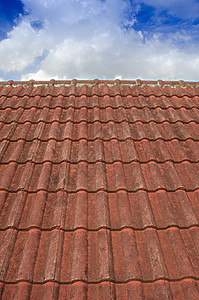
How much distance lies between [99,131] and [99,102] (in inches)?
40.0

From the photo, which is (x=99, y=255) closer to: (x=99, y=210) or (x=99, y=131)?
(x=99, y=210)

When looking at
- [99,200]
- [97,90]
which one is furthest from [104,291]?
[97,90]

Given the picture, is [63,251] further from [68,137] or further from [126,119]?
[126,119]

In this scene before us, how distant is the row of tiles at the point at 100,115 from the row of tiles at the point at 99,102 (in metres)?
0.12

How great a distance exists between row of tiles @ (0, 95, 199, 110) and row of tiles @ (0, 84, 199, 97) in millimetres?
165

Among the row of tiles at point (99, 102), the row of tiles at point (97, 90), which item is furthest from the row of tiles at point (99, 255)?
the row of tiles at point (97, 90)

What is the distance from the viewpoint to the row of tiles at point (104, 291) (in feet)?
5.01

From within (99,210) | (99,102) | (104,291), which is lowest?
(104,291)

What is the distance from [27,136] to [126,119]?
5.06ft

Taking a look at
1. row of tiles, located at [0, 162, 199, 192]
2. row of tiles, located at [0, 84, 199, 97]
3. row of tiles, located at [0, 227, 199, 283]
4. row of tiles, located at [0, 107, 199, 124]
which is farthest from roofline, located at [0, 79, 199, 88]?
row of tiles, located at [0, 227, 199, 283]

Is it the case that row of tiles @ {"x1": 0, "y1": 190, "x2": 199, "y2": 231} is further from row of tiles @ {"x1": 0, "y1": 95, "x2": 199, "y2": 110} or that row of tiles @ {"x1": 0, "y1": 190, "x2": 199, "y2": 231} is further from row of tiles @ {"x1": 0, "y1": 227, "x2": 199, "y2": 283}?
row of tiles @ {"x1": 0, "y1": 95, "x2": 199, "y2": 110}

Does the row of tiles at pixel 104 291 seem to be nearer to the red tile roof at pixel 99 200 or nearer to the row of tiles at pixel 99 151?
the red tile roof at pixel 99 200

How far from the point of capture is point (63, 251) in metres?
1.81

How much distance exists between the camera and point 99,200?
7.24 feet
